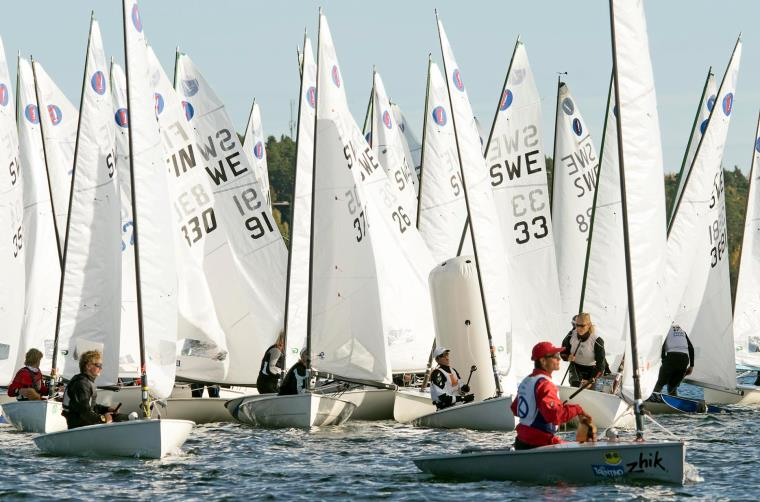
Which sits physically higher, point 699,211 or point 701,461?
point 699,211

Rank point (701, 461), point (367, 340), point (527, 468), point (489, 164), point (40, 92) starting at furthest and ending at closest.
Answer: point (40, 92) → point (489, 164) → point (367, 340) → point (701, 461) → point (527, 468)

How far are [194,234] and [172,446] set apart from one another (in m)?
8.90

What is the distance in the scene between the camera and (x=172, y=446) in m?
17.9

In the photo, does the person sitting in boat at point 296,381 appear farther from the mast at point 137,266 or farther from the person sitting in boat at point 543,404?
the person sitting in boat at point 543,404

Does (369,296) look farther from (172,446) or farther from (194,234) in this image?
(172,446)

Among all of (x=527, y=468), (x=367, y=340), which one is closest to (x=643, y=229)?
(x=527, y=468)

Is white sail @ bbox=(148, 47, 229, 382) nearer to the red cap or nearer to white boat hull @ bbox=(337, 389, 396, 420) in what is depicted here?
white boat hull @ bbox=(337, 389, 396, 420)

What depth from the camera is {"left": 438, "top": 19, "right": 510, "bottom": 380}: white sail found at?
76.5ft

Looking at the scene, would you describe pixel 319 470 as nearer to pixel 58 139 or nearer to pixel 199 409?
pixel 199 409

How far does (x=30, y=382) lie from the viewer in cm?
2225

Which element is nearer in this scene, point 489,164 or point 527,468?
point 527,468

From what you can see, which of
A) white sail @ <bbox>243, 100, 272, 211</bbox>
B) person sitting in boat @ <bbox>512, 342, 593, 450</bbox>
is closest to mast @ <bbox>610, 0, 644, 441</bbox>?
person sitting in boat @ <bbox>512, 342, 593, 450</bbox>

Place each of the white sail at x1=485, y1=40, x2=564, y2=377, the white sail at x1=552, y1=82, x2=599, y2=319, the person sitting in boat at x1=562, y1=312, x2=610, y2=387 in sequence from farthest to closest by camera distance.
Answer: the white sail at x1=552, y1=82, x2=599, y2=319, the white sail at x1=485, y1=40, x2=564, y2=377, the person sitting in boat at x1=562, y1=312, x2=610, y2=387

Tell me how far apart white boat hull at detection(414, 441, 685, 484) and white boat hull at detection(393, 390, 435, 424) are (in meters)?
8.71
